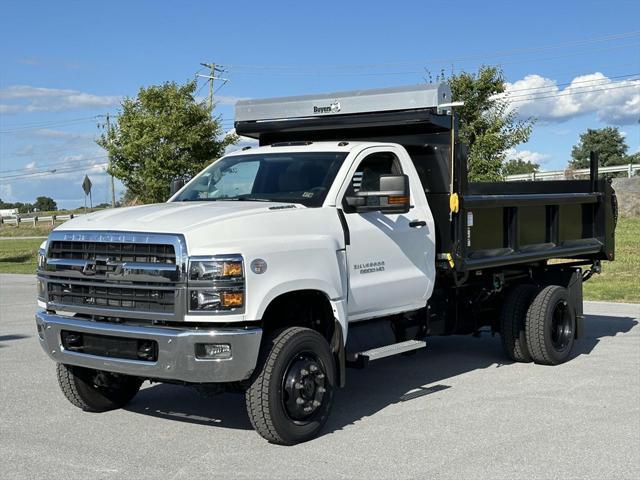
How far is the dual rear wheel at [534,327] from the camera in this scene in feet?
29.0

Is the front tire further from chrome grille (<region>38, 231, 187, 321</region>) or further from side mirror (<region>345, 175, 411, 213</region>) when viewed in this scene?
side mirror (<region>345, 175, 411, 213</region>)

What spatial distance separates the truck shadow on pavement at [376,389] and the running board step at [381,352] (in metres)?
0.45

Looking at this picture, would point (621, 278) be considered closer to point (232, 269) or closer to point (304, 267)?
point (304, 267)

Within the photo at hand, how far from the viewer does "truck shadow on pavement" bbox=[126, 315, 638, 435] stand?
6900mm

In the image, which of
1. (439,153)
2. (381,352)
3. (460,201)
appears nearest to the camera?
(381,352)

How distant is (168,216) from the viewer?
238 inches

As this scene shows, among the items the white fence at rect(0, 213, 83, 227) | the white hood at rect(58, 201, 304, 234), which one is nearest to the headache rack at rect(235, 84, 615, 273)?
the white hood at rect(58, 201, 304, 234)

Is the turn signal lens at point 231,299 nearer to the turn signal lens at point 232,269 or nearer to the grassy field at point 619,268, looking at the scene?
the turn signal lens at point 232,269

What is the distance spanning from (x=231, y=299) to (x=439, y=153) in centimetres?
304

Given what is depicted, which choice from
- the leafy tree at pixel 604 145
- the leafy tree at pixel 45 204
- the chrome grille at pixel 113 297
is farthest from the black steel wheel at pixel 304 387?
the leafy tree at pixel 45 204

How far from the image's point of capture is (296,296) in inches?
247

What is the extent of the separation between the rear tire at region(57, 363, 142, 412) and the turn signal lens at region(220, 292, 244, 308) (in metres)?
1.76

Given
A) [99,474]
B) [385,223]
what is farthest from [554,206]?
[99,474]

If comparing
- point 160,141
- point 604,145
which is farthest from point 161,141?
point 604,145
